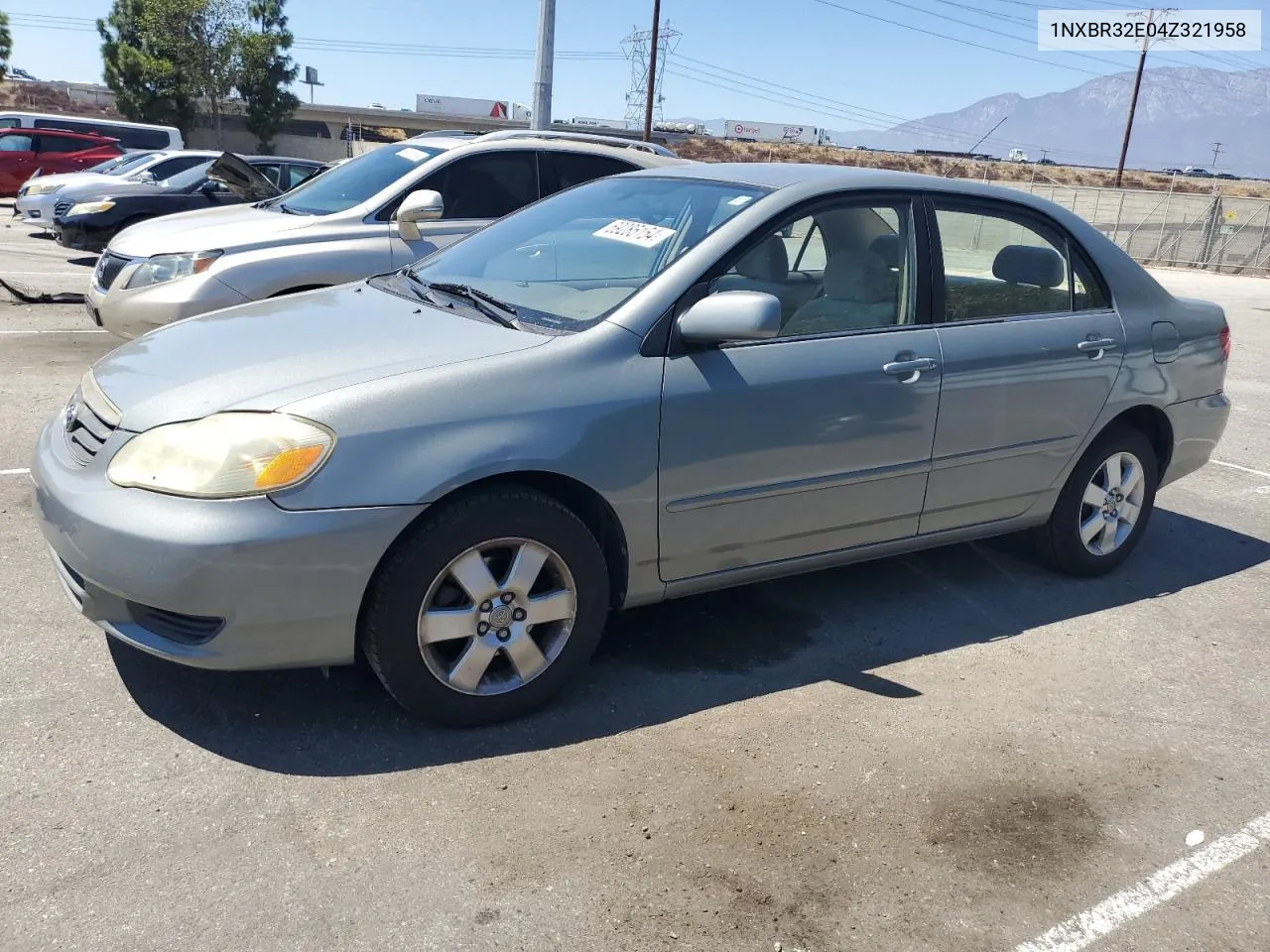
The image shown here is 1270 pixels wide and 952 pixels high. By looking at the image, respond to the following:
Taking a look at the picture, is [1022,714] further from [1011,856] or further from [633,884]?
[633,884]

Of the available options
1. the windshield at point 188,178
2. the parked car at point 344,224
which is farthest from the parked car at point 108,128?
the parked car at point 344,224

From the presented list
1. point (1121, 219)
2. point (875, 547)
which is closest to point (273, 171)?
point (875, 547)

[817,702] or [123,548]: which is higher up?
[123,548]

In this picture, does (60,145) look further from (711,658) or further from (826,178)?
(711,658)

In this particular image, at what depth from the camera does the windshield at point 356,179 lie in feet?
23.2

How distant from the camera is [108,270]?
23.9ft

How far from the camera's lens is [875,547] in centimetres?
411

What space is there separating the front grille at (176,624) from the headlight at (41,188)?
1656cm

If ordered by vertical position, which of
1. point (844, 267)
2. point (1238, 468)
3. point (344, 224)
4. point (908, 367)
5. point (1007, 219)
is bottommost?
point (1238, 468)

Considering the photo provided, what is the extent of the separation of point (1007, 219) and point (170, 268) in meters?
5.05

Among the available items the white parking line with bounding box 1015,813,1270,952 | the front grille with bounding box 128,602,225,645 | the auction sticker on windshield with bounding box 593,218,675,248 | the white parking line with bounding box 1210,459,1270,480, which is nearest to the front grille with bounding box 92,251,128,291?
the auction sticker on windshield with bounding box 593,218,675,248

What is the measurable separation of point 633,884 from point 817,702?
118 cm

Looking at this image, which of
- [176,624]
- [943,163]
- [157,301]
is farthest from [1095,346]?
[943,163]

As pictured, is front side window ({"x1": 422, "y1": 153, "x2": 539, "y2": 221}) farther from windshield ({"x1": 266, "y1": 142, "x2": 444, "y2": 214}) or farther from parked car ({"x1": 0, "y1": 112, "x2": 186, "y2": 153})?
parked car ({"x1": 0, "y1": 112, "x2": 186, "y2": 153})
